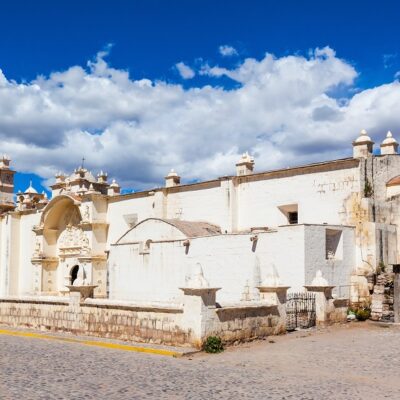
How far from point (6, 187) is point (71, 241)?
948 centimetres

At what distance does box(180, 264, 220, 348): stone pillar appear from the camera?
12602mm

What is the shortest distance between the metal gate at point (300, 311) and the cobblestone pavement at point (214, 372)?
1.95m

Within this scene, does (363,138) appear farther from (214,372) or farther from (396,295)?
(214,372)

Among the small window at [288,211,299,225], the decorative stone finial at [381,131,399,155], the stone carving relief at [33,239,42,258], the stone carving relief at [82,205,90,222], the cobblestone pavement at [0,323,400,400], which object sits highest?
the decorative stone finial at [381,131,399,155]

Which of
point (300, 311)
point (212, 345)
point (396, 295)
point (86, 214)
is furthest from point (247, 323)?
point (86, 214)

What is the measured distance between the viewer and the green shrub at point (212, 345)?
12562 millimetres

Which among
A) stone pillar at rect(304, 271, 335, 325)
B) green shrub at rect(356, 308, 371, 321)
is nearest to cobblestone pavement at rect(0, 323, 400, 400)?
stone pillar at rect(304, 271, 335, 325)

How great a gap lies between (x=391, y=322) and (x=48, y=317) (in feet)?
35.5

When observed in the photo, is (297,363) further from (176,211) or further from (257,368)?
(176,211)

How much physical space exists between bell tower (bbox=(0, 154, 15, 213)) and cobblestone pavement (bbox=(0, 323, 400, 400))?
92.2ft

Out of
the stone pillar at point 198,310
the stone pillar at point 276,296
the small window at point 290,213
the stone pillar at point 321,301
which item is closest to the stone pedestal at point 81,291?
the stone pillar at point 198,310

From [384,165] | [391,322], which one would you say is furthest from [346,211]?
[391,322]

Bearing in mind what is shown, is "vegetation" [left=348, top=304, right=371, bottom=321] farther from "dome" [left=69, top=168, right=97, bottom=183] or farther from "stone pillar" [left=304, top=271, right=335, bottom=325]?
"dome" [left=69, top=168, right=97, bottom=183]

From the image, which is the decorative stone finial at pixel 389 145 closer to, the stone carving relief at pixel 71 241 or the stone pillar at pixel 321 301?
the stone pillar at pixel 321 301
